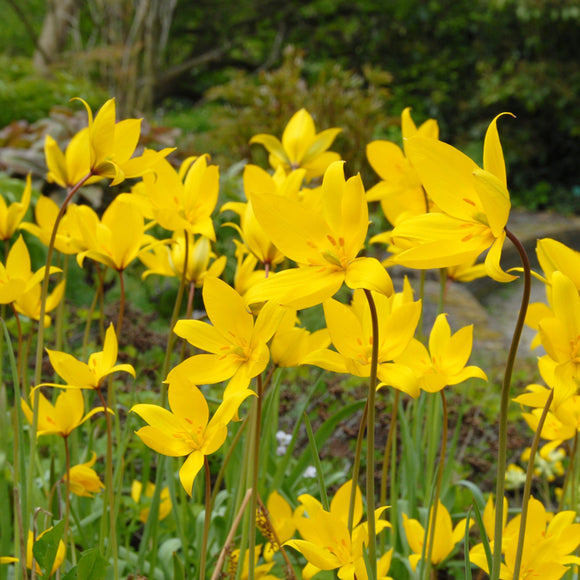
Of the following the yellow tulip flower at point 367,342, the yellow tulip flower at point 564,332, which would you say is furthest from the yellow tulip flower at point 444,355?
the yellow tulip flower at point 564,332

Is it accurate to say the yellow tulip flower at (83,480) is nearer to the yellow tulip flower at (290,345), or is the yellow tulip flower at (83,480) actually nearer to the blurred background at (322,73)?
Answer: the yellow tulip flower at (290,345)

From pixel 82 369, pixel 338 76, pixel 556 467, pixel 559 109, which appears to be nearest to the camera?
pixel 82 369

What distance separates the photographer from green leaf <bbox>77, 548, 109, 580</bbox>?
3.20 ft

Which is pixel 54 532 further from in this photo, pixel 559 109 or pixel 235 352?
pixel 559 109

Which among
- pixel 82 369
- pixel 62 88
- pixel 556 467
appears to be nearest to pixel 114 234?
pixel 82 369

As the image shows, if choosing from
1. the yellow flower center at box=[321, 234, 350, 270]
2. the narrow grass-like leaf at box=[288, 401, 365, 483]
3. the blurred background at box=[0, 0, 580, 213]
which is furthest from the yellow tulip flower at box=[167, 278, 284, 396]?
the blurred background at box=[0, 0, 580, 213]

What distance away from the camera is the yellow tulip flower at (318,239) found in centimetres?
71

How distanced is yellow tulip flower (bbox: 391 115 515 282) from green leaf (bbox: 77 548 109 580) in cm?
62

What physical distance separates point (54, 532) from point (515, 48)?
9.98 m

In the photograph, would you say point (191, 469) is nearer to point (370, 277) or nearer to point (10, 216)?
point (370, 277)

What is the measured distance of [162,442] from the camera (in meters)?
0.86

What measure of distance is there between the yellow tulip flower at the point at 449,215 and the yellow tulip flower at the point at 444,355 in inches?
12.9

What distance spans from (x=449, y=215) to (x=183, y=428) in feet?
1.35

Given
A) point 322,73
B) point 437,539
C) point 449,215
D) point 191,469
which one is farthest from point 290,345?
Answer: point 322,73
